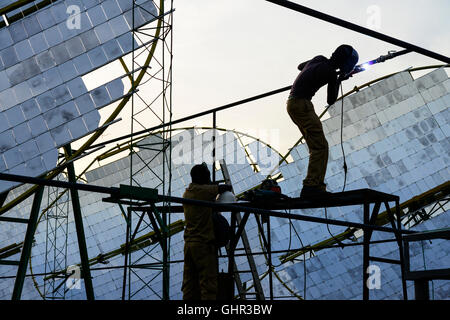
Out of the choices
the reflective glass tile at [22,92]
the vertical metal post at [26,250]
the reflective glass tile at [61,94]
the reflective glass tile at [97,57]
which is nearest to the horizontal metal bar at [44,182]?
the reflective glass tile at [61,94]

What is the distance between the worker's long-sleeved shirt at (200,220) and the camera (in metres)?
7.91

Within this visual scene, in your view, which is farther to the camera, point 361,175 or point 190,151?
point 190,151

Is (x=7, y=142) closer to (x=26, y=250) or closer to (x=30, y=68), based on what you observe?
(x=30, y=68)

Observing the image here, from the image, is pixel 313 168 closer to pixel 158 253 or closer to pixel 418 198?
pixel 418 198

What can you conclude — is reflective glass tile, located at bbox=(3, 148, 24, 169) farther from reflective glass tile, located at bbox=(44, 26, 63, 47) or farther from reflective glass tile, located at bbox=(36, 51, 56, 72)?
reflective glass tile, located at bbox=(44, 26, 63, 47)

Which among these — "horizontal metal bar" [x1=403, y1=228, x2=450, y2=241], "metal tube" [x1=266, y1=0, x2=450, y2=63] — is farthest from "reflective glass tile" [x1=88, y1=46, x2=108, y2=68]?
"metal tube" [x1=266, y1=0, x2=450, y2=63]

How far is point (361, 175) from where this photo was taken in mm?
20141

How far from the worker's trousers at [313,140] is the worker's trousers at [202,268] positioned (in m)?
1.54

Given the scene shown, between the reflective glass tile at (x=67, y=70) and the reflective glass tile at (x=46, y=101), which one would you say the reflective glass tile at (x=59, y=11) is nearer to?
the reflective glass tile at (x=67, y=70)

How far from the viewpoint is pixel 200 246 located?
7891 mm

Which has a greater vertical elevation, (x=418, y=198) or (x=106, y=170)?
(x=106, y=170)

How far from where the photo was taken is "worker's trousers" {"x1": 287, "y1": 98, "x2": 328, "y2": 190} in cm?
821
